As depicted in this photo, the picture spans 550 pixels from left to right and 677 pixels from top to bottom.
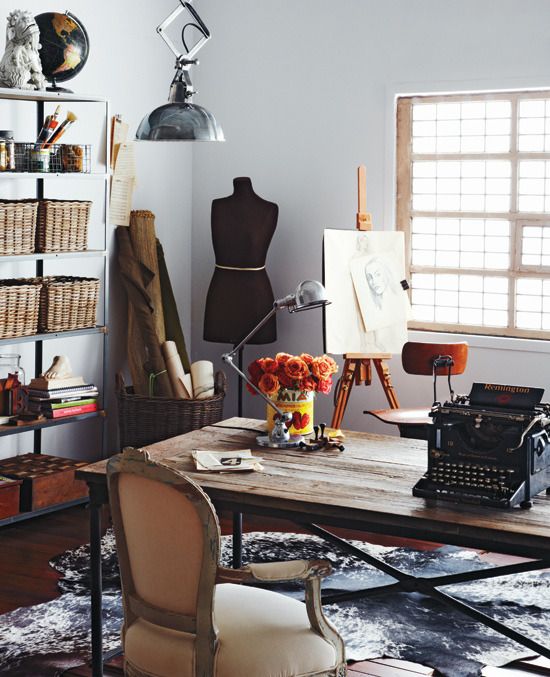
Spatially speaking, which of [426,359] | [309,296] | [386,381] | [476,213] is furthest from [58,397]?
[476,213]

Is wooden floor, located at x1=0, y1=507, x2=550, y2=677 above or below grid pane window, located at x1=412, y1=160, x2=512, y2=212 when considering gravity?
below

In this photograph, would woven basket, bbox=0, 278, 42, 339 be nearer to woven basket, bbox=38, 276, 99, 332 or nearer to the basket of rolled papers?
woven basket, bbox=38, 276, 99, 332

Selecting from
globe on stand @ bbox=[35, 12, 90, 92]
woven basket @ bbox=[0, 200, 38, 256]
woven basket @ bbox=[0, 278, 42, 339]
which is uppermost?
globe on stand @ bbox=[35, 12, 90, 92]

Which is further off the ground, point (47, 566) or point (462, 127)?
point (462, 127)

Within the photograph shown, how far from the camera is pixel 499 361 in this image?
6137mm

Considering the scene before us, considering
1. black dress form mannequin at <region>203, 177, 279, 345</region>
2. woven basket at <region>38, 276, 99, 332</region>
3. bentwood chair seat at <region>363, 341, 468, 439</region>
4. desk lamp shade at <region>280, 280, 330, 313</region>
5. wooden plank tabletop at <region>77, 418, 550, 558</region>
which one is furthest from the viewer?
black dress form mannequin at <region>203, 177, 279, 345</region>

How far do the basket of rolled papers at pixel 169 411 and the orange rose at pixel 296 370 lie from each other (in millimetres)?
2366

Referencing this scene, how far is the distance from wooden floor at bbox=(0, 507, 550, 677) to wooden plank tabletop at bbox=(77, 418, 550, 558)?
0.79 meters

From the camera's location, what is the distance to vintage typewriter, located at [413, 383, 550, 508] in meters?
2.97

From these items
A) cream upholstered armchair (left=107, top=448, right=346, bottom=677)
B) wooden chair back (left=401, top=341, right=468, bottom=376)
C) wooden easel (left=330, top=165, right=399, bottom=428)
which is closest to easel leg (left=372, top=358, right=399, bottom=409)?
wooden easel (left=330, top=165, right=399, bottom=428)

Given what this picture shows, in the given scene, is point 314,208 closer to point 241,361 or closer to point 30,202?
point 241,361

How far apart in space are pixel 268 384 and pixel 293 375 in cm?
10

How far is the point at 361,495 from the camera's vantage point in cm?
307

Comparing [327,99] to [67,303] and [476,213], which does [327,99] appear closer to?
[476,213]
